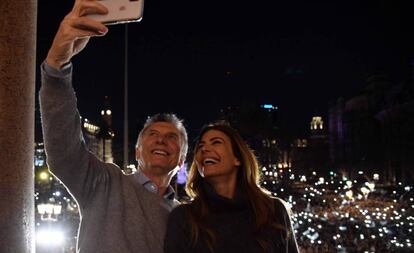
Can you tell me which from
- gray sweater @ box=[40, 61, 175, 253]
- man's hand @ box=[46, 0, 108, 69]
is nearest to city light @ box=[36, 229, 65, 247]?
gray sweater @ box=[40, 61, 175, 253]

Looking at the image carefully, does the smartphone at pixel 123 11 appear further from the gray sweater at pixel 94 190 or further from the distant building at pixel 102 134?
the distant building at pixel 102 134

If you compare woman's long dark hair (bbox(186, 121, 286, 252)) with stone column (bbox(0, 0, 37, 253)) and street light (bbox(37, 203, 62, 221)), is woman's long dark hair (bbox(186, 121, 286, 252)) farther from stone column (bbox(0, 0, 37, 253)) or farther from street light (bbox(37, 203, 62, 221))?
street light (bbox(37, 203, 62, 221))


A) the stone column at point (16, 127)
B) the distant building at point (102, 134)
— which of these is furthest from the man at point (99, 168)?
the distant building at point (102, 134)

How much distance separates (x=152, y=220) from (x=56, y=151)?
0.86 m

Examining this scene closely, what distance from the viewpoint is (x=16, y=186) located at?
2729 mm

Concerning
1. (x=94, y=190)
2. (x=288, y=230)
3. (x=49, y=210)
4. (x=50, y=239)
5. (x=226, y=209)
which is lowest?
(x=50, y=239)

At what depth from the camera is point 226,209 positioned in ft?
11.9

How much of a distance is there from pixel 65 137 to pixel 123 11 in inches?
35.8

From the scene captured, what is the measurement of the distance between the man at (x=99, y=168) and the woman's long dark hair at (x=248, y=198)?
0.20 meters

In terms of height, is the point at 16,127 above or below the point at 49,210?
above

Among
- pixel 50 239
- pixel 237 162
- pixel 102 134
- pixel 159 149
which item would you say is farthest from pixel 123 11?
pixel 102 134

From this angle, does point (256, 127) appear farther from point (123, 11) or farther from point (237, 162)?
point (123, 11)

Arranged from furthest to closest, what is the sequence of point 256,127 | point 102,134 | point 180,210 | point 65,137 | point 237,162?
point 102,134 → point 256,127 → point 237,162 → point 180,210 → point 65,137

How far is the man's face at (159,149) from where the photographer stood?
376 cm
